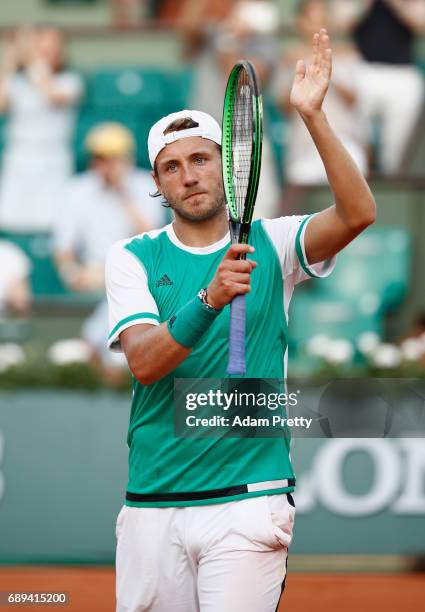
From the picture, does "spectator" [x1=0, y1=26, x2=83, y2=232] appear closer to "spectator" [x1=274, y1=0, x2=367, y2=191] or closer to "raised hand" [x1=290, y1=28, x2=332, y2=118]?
"spectator" [x1=274, y1=0, x2=367, y2=191]

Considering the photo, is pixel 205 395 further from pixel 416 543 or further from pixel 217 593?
pixel 416 543

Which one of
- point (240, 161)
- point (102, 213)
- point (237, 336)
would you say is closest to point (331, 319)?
point (102, 213)

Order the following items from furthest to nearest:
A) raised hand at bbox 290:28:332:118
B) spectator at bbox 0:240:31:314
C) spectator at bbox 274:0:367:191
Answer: spectator at bbox 274:0:367:191 < spectator at bbox 0:240:31:314 < raised hand at bbox 290:28:332:118

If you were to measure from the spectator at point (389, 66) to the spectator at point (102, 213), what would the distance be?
2.18 m

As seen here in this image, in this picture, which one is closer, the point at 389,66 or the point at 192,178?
the point at 192,178

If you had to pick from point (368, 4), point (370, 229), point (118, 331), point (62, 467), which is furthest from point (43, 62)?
point (118, 331)

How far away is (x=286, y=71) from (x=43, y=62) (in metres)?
2.34

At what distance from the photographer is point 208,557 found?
3799 millimetres

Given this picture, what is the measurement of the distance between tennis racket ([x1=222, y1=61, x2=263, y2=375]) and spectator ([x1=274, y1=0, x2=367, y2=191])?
6131mm

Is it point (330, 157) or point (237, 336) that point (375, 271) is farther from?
point (237, 336)

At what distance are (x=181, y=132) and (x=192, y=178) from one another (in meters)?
0.20

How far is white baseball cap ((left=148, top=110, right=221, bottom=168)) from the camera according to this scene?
402 centimetres

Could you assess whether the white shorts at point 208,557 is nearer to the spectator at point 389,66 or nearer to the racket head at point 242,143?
the racket head at point 242,143

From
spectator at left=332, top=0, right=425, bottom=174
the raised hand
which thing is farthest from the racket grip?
spectator at left=332, top=0, right=425, bottom=174
